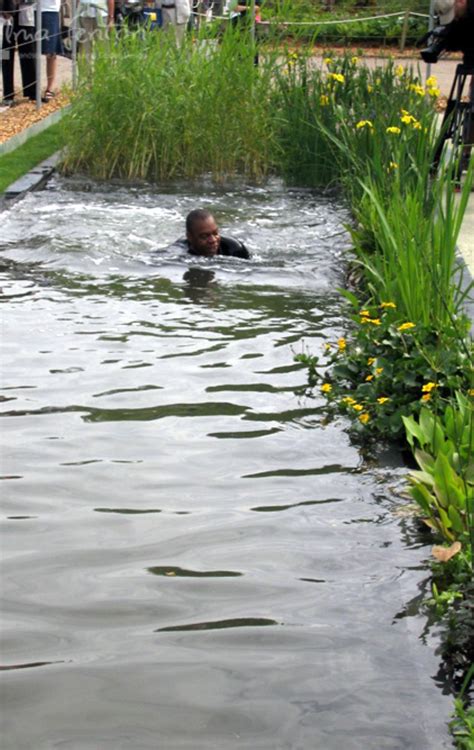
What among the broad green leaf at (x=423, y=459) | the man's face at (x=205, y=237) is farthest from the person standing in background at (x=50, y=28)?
the broad green leaf at (x=423, y=459)

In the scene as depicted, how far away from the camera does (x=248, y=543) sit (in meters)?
5.12

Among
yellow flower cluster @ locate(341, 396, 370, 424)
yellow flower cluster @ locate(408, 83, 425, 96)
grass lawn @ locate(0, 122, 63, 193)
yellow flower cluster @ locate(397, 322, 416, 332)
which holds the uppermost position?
yellow flower cluster @ locate(408, 83, 425, 96)

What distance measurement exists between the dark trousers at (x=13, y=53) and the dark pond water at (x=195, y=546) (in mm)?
9650

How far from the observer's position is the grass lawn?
557 inches

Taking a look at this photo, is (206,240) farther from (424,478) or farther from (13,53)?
(13,53)

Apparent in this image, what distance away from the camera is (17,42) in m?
18.2

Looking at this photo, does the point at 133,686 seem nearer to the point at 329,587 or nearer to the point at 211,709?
the point at 211,709

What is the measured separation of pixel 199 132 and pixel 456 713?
10840 mm

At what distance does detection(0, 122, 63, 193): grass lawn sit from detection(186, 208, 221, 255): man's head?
3098 millimetres

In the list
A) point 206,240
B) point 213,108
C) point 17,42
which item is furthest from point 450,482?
point 17,42

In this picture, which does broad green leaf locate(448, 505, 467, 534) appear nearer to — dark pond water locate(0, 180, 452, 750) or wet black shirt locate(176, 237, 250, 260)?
dark pond water locate(0, 180, 452, 750)

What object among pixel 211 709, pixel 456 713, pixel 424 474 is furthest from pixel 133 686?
pixel 424 474

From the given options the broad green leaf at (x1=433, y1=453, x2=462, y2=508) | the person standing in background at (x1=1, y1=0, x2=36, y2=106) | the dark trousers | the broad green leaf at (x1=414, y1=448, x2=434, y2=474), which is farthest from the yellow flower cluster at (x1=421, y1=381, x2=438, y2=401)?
the dark trousers

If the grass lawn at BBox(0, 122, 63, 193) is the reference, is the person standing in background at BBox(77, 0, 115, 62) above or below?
above
